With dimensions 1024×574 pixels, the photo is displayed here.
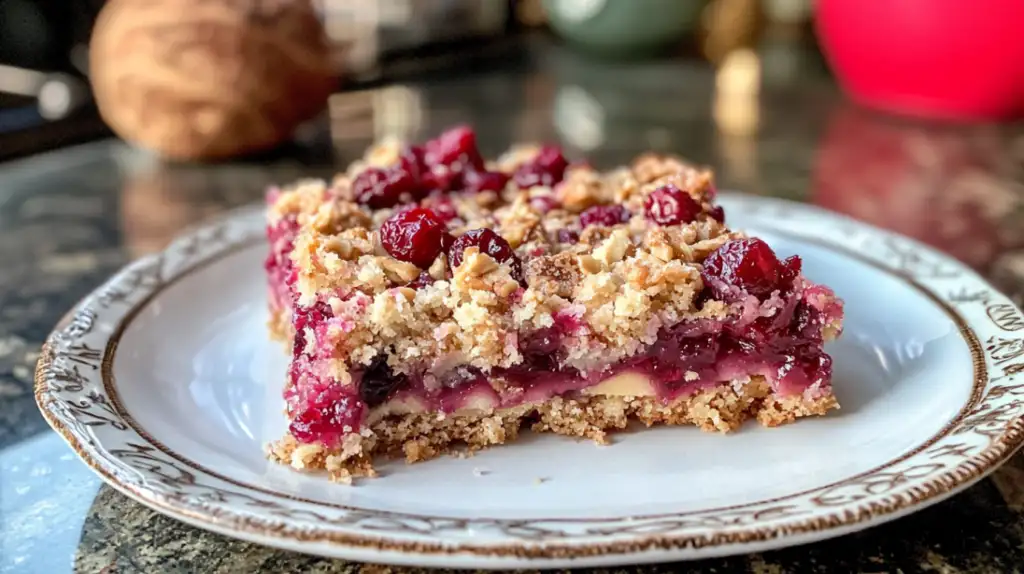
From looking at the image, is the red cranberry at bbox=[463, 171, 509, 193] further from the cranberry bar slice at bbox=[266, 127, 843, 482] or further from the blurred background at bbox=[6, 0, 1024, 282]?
the blurred background at bbox=[6, 0, 1024, 282]

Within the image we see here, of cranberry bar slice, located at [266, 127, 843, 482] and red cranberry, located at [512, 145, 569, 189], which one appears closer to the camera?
cranberry bar slice, located at [266, 127, 843, 482]

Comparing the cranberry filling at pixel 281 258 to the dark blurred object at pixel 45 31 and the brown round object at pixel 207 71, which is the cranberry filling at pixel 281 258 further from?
the dark blurred object at pixel 45 31

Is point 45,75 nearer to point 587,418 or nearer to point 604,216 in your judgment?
point 604,216

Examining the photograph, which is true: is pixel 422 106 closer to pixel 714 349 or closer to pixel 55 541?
pixel 714 349

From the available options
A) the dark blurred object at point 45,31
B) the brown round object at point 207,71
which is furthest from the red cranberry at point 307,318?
the dark blurred object at point 45,31

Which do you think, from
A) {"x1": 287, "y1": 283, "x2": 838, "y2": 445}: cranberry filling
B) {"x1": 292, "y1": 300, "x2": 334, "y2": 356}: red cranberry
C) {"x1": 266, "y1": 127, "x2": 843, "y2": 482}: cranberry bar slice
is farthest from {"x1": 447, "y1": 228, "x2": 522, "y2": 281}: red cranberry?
{"x1": 292, "y1": 300, "x2": 334, "y2": 356}: red cranberry

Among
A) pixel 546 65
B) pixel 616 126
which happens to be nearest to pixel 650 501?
pixel 616 126

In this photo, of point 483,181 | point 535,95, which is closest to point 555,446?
point 483,181
